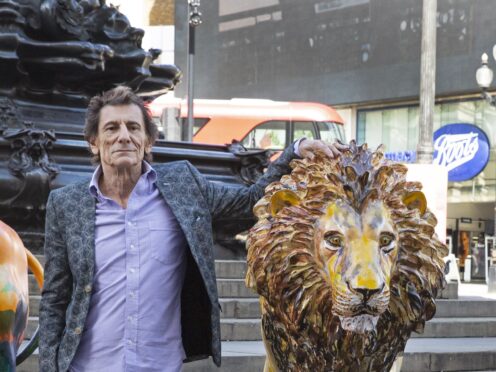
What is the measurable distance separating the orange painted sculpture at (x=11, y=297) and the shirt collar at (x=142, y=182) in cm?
39

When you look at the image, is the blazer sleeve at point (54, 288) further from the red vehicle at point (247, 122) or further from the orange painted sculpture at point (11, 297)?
the red vehicle at point (247, 122)

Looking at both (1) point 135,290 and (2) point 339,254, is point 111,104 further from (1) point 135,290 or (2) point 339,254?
(2) point 339,254

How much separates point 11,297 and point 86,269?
0.37 metres

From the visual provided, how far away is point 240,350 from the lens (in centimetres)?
671

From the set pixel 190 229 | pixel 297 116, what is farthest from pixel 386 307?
pixel 297 116

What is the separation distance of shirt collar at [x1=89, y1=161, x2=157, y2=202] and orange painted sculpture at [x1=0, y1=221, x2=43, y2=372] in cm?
39

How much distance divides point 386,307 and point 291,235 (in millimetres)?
456

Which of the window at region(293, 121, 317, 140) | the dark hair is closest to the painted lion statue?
the dark hair

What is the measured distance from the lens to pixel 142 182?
3.78 metres

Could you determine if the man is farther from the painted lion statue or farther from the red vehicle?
the red vehicle

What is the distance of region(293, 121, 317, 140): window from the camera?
26.3 m

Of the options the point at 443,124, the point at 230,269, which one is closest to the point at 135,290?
the point at 230,269

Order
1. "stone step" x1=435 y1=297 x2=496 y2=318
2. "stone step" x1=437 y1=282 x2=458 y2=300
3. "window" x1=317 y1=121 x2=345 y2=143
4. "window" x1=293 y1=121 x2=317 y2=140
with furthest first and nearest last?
1. "window" x1=317 y1=121 x2=345 y2=143
2. "window" x1=293 y1=121 x2=317 y2=140
3. "stone step" x1=437 y1=282 x2=458 y2=300
4. "stone step" x1=435 y1=297 x2=496 y2=318

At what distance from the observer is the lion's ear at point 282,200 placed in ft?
12.2
